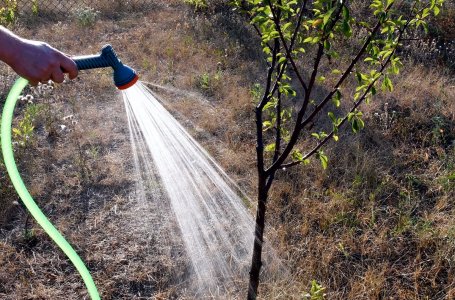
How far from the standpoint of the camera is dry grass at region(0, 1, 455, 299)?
241cm

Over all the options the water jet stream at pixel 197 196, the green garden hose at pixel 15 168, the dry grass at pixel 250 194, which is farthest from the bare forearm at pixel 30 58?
the dry grass at pixel 250 194

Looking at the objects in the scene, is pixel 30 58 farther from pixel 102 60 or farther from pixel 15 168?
pixel 15 168

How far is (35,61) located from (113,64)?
0.87 ft

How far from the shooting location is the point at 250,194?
2943 millimetres

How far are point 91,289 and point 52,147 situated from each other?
1452 mm

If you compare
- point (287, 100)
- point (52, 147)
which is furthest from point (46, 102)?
point (287, 100)

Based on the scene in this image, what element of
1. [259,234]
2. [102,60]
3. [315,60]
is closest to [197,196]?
[259,234]

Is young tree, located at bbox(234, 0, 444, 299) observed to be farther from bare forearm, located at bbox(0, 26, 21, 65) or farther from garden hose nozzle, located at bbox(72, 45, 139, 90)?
bare forearm, located at bbox(0, 26, 21, 65)

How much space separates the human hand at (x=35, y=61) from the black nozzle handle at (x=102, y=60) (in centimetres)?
13

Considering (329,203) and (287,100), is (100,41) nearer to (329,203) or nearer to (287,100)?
(287,100)

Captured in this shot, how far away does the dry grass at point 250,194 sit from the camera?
2412mm

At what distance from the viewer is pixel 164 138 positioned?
3.12 meters

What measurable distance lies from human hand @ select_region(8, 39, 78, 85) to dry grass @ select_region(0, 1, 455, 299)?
1.21 metres

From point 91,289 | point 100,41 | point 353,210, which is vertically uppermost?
point 100,41
